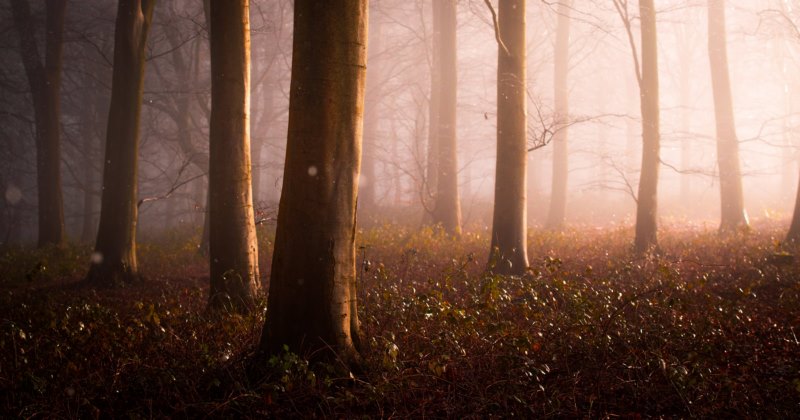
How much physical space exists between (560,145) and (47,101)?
61.5 ft

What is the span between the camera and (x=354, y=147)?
158 inches

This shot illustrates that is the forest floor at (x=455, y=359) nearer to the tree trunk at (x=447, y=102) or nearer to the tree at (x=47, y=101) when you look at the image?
the tree trunk at (x=447, y=102)

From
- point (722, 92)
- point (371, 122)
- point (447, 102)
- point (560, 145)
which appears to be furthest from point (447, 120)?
point (371, 122)

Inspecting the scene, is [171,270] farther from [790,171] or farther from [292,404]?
[790,171]

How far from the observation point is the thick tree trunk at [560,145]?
19.8 m

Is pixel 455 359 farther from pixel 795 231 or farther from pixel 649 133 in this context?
pixel 795 231

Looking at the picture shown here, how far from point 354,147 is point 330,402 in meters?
1.89

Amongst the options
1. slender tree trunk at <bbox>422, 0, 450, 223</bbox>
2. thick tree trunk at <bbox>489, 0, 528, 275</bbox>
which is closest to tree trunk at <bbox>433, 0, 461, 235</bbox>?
slender tree trunk at <bbox>422, 0, 450, 223</bbox>

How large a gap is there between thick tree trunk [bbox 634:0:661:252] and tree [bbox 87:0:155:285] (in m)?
10.5

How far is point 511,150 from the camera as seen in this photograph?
28.8 ft

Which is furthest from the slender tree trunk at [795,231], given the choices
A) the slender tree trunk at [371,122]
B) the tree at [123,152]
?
the slender tree trunk at [371,122]

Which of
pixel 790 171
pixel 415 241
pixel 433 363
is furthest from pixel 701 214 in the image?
pixel 433 363

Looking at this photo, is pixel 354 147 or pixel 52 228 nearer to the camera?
pixel 354 147

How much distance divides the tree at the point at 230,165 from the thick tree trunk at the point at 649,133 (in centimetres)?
857
